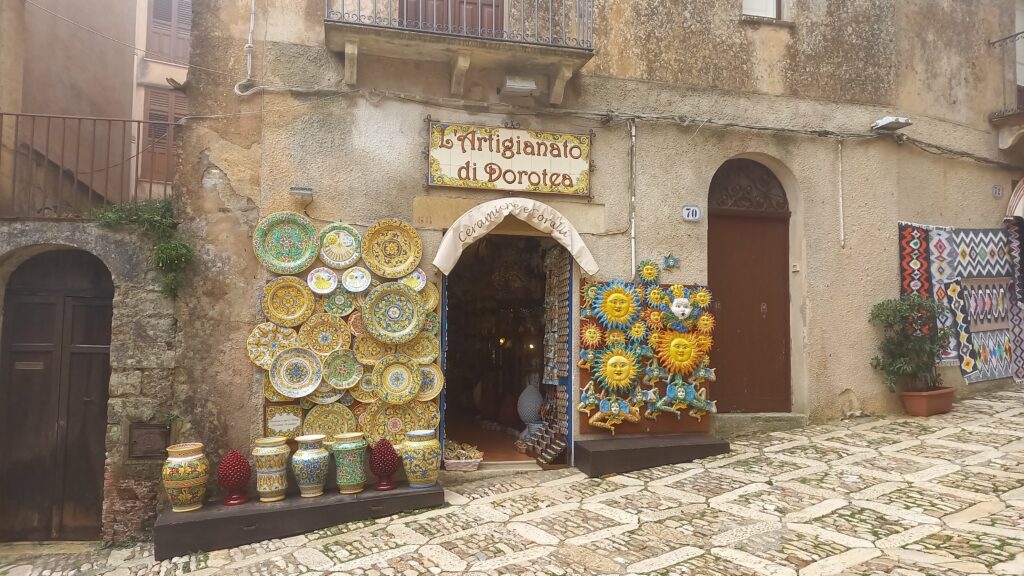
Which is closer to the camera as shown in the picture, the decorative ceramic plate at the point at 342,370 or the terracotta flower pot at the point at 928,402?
the decorative ceramic plate at the point at 342,370

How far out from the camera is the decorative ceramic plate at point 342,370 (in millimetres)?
5844

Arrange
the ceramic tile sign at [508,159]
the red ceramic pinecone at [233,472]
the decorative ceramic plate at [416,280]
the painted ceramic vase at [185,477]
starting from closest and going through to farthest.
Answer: the painted ceramic vase at [185,477] → the red ceramic pinecone at [233,472] → the decorative ceramic plate at [416,280] → the ceramic tile sign at [508,159]

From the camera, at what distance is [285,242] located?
589cm

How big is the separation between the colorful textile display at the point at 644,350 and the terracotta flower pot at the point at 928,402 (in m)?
2.49

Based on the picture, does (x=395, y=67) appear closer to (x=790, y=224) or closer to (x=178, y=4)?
(x=790, y=224)

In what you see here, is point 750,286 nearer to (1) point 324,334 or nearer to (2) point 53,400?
(1) point 324,334

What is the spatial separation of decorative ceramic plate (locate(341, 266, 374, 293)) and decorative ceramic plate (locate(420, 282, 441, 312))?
52 centimetres

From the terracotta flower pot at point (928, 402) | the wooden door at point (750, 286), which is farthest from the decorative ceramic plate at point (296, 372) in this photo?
the terracotta flower pot at point (928, 402)

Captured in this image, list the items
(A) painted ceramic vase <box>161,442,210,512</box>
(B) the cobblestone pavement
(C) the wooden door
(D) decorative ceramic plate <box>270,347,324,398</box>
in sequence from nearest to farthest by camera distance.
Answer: (B) the cobblestone pavement < (A) painted ceramic vase <box>161,442,210,512</box> < (D) decorative ceramic plate <box>270,347,324,398</box> < (C) the wooden door

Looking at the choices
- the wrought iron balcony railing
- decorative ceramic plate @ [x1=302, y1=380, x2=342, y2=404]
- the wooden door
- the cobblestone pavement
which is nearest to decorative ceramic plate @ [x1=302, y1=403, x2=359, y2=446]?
decorative ceramic plate @ [x1=302, y1=380, x2=342, y2=404]

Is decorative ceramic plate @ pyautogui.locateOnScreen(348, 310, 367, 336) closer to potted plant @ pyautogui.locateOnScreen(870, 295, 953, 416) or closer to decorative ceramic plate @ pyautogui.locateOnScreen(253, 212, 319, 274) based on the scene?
decorative ceramic plate @ pyautogui.locateOnScreen(253, 212, 319, 274)

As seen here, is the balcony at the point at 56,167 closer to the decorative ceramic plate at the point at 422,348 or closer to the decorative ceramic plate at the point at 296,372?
the decorative ceramic plate at the point at 296,372

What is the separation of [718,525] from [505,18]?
525 cm

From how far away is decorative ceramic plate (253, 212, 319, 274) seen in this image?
19.1 feet
